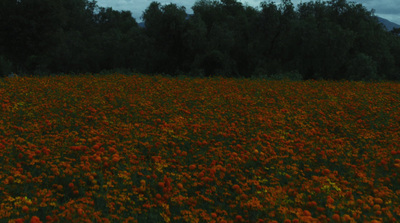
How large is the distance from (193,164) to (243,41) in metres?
29.3

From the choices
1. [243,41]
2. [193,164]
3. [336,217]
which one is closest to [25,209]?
[193,164]

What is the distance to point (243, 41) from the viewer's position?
110ft

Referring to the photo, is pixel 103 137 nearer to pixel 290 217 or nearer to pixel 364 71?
pixel 290 217

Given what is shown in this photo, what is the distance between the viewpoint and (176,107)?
31.6ft

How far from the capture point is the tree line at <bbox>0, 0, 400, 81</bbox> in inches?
1132

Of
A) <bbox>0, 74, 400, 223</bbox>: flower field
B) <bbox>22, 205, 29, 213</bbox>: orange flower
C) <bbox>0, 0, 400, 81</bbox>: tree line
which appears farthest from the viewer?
<bbox>0, 0, 400, 81</bbox>: tree line

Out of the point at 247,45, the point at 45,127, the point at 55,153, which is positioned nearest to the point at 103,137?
the point at 55,153

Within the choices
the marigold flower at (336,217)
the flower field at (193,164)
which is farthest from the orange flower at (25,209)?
the marigold flower at (336,217)

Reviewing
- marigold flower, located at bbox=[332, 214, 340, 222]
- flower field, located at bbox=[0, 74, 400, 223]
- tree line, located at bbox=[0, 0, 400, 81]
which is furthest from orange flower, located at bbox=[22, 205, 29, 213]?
tree line, located at bbox=[0, 0, 400, 81]

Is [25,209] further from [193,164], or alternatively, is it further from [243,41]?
[243,41]

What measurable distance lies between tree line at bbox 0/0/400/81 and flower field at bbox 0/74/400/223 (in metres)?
17.2

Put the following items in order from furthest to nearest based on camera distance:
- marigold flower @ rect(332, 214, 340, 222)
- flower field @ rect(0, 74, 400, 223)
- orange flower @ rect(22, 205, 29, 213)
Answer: flower field @ rect(0, 74, 400, 223) → orange flower @ rect(22, 205, 29, 213) → marigold flower @ rect(332, 214, 340, 222)

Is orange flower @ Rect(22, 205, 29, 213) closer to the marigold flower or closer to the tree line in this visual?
the marigold flower

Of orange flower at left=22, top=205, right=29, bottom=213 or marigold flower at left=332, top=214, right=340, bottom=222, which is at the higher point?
marigold flower at left=332, top=214, right=340, bottom=222
